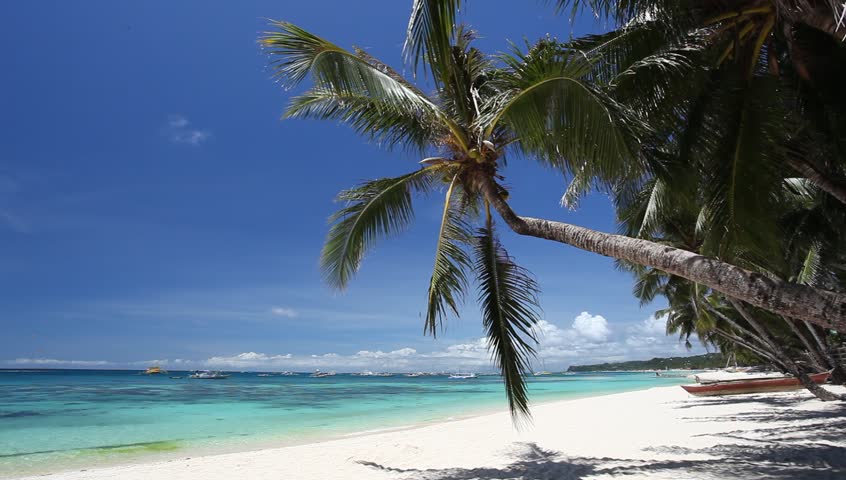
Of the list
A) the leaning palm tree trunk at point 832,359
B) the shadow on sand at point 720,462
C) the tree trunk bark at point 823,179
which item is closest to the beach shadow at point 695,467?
the shadow on sand at point 720,462

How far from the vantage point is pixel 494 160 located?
17.6ft

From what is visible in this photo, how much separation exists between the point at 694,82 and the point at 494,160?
206 centimetres

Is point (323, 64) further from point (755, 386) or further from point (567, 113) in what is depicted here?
point (755, 386)

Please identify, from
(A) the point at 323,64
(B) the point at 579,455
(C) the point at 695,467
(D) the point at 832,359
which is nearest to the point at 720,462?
(C) the point at 695,467

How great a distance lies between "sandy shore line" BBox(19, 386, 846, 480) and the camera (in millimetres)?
5785

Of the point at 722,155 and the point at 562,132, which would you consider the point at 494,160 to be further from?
the point at 722,155

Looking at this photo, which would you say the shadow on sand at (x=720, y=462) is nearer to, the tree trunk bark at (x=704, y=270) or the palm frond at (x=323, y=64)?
the tree trunk bark at (x=704, y=270)

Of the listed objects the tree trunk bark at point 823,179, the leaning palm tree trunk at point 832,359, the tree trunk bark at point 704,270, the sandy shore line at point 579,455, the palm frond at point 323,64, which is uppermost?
the palm frond at point 323,64

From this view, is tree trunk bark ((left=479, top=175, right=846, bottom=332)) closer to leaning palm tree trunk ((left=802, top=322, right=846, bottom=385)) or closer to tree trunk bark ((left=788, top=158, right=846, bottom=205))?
tree trunk bark ((left=788, top=158, right=846, bottom=205))

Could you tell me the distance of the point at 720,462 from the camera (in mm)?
5918

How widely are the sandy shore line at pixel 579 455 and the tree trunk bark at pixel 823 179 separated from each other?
282 centimetres

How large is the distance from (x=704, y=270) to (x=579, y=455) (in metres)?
4.69

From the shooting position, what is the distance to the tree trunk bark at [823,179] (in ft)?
15.2

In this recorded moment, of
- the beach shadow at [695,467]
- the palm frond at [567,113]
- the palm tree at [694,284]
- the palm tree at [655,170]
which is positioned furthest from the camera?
the palm tree at [694,284]
